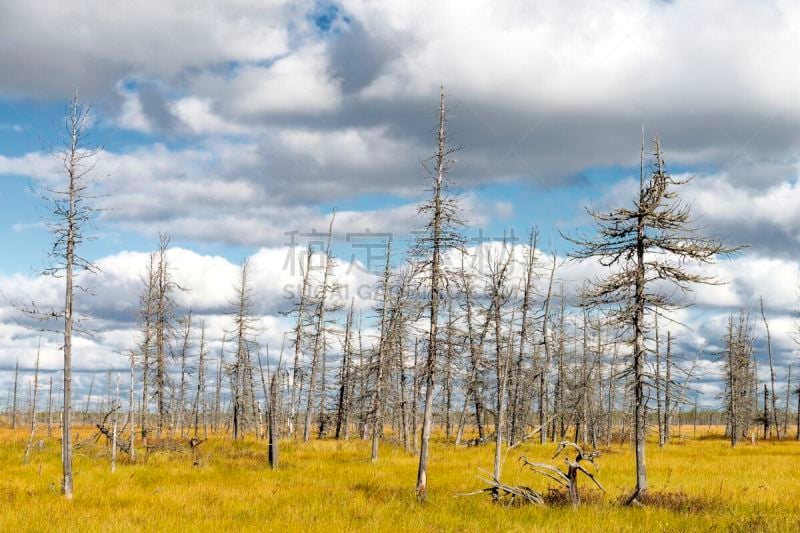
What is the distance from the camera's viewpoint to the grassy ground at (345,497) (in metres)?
13.1

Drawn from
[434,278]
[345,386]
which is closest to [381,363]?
[434,278]

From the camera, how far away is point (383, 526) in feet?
42.2

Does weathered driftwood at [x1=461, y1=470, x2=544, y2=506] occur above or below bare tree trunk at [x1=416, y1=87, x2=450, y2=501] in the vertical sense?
below

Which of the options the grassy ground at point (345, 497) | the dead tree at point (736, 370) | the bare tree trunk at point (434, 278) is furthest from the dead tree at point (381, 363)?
the dead tree at point (736, 370)

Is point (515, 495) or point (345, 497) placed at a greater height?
point (515, 495)

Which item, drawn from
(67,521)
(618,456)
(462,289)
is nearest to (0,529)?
(67,521)

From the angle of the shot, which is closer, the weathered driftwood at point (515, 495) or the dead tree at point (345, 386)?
the weathered driftwood at point (515, 495)

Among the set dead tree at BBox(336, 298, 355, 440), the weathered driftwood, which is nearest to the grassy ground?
the weathered driftwood

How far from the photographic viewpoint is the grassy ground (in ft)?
42.9

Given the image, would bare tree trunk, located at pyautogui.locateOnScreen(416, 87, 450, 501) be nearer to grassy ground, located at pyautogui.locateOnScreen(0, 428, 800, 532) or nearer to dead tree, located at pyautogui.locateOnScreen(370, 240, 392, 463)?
grassy ground, located at pyautogui.locateOnScreen(0, 428, 800, 532)

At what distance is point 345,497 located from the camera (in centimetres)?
1728

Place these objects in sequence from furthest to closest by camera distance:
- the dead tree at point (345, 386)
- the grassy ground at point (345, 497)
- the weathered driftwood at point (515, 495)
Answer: the dead tree at point (345, 386), the weathered driftwood at point (515, 495), the grassy ground at point (345, 497)

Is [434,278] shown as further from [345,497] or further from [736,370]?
[736,370]

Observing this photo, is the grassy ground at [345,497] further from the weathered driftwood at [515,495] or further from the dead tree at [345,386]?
the dead tree at [345,386]
